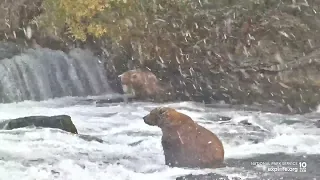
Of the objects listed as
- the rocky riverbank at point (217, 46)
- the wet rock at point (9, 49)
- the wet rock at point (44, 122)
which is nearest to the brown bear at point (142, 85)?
the rocky riverbank at point (217, 46)

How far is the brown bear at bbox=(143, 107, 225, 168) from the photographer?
2625 millimetres

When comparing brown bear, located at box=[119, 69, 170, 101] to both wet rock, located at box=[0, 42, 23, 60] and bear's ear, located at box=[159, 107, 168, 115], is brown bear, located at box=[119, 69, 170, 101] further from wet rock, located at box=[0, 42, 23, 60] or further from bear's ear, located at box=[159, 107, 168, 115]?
wet rock, located at box=[0, 42, 23, 60]

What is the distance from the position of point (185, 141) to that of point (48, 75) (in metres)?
0.75

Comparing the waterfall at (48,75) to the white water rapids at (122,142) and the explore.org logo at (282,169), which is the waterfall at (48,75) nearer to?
the white water rapids at (122,142)

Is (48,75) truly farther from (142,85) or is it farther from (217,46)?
(217,46)

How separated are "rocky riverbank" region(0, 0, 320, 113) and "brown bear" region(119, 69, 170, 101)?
33 mm

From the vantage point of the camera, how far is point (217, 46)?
8.72 ft

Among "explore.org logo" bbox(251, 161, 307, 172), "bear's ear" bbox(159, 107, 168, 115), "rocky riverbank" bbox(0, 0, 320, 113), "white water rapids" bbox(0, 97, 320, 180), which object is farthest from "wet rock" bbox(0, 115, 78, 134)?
"explore.org logo" bbox(251, 161, 307, 172)

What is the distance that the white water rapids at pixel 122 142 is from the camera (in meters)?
2.62

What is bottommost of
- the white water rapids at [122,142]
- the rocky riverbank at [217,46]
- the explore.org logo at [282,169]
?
the explore.org logo at [282,169]

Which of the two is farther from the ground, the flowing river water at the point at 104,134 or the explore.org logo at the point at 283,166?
the flowing river water at the point at 104,134

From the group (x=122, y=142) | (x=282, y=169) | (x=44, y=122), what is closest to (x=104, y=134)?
(x=122, y=142)

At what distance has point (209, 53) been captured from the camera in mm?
2662

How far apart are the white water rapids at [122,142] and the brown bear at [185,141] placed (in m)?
0.03
